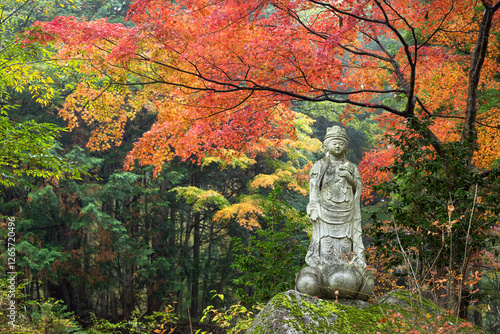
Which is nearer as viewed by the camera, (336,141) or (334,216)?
(334,216)

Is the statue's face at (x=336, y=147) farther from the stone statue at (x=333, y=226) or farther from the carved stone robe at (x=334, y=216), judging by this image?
the carved stone robe at (x=334, y=216)

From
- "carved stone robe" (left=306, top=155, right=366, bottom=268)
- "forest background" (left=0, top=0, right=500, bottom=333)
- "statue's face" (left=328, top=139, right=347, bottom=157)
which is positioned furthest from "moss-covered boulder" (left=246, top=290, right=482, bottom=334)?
"statue's face" (left=328, top=139, right=347, bottom=157)

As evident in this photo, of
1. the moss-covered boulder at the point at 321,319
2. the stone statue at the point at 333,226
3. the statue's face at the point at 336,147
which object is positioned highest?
the statue's face at the point at 336,147

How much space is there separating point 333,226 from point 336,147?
1.06 m

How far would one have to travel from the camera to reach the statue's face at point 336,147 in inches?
200

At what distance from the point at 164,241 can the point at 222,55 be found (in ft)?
33.3

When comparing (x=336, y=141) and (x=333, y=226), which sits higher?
(x=336, y=141)

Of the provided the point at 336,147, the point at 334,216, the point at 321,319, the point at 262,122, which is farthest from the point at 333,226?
the point at 262,122

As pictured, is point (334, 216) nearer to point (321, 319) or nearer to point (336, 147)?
point (336, 147)

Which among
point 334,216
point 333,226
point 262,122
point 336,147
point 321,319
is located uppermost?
point 262,122

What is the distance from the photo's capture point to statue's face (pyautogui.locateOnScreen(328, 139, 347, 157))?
5.08 m

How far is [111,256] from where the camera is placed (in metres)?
11.4

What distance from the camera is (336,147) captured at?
508 centimetres

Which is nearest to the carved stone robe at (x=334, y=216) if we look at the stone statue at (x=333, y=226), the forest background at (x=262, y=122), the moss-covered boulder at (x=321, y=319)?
the stone statue at (x=333, y=226)
